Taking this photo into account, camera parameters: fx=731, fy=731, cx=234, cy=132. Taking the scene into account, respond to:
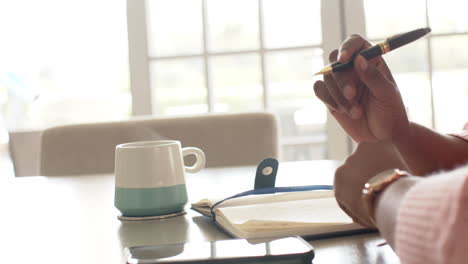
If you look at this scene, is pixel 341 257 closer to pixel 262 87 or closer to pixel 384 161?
pixel 384 161

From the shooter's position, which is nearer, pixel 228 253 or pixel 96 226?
pixel 228 253

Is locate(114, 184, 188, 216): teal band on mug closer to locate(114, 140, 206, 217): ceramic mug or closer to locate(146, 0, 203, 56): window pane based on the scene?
locate(114, 140, 206, 217): ceramic mug

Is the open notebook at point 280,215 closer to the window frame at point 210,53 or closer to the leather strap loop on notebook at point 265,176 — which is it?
the leather strap loop on notebook at point 265,176

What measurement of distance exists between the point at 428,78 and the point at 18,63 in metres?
3.20

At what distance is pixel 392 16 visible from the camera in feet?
9.41

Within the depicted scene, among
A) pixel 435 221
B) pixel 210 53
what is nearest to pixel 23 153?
pixel 210 53

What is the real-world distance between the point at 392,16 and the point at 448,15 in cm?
22

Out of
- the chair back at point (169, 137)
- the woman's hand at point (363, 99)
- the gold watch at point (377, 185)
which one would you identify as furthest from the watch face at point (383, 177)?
the chair back at point (169, 137)

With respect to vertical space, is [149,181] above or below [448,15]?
below

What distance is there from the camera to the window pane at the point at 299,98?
296 centimetres

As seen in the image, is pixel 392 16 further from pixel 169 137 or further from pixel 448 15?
pixel 169 137

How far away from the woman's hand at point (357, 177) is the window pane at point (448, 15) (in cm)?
228

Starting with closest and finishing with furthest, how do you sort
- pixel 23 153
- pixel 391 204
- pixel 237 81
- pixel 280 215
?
1. pixel 391 204
2. pixel 280 215
3. pixel 23 153
4. pixel 237 81

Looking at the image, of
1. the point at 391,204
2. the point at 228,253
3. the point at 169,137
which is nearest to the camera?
the point at 391,204
